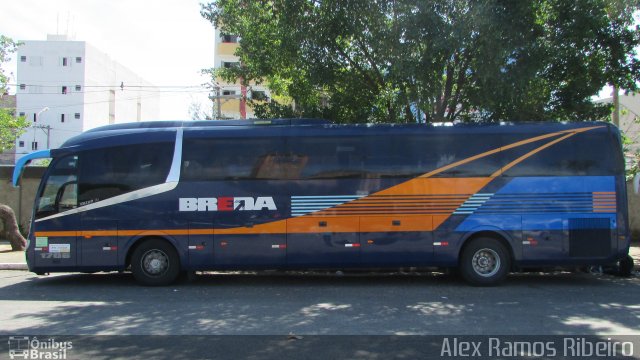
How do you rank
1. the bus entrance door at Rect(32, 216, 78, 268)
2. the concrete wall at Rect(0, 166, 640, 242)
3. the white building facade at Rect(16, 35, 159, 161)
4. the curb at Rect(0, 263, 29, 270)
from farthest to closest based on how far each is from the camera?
the white building facade at Rect(16, 35, 159, 161)
the concrete wall at Rect(0, 166, 640, 242)
the curb at Rect(0, 263, 29, 270)
the bus entrance door at Rect(32, 216, 78, 268)

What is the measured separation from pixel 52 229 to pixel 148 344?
529cm

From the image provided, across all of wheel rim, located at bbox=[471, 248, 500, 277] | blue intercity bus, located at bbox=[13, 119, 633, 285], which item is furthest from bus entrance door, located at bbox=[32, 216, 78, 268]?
wheel rim, located at bbox=[471, 248, 500, 277]

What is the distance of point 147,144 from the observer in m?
10.3

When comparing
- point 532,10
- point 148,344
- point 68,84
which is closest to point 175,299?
point 148,344

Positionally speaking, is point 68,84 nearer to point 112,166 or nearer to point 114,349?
point 112,166

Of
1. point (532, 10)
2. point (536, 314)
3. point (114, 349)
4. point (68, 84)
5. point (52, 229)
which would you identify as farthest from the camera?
point (68, 84)

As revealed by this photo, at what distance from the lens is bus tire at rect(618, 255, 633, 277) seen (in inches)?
438

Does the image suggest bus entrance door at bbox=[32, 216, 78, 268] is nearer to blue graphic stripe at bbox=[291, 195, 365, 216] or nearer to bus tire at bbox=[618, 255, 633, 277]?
blue graphic stripe at bbox=[291, 195, 365, 216]

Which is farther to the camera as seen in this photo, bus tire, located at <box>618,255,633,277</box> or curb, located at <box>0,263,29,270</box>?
curb, located at <box>0,263,29,270</box>

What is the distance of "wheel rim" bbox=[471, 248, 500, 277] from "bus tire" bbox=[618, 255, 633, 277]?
2.99 m

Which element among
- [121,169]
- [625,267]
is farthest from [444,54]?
[121,169]

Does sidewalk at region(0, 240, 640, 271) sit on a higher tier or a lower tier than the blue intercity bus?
lower

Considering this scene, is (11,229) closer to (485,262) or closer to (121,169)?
(121,169)

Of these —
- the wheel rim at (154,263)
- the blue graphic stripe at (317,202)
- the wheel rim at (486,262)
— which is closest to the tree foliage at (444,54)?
the blue graphic stripe at (317,202)
